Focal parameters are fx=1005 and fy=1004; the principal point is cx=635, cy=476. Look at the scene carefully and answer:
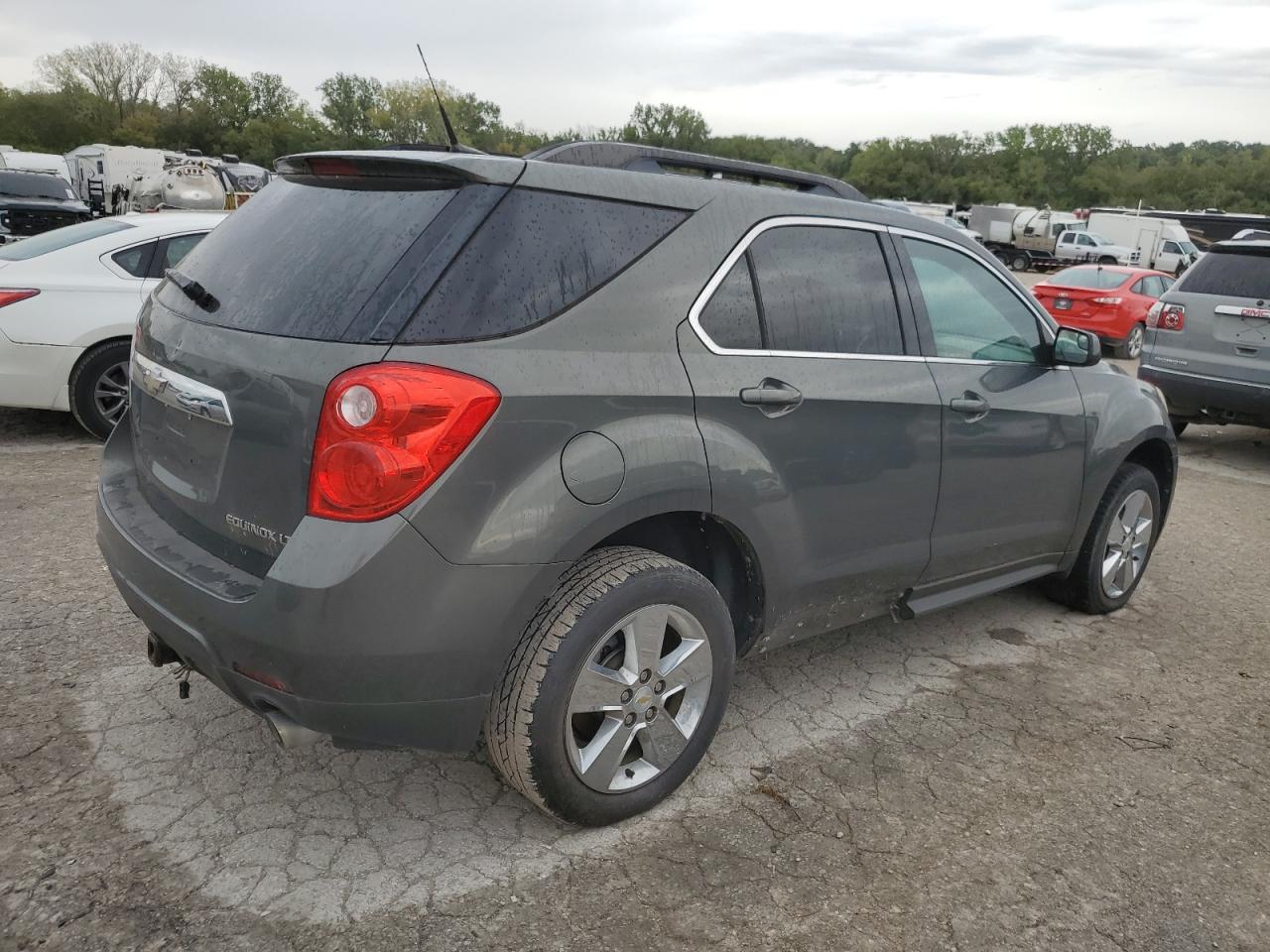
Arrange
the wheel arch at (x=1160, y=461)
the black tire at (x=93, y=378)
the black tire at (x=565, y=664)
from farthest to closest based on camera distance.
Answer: the black tire at (x=93, y=378)
the wheel arch at (x=1160, y=461)
the black tire at (x=565, y=664)

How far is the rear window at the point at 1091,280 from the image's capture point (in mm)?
16172

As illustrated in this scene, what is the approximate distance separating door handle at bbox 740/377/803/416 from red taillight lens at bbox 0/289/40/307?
211 inches

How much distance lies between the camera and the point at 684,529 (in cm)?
296

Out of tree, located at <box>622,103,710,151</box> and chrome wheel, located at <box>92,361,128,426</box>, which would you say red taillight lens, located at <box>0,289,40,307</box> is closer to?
chrome wheel, located at <box>92,361,128,426</box>

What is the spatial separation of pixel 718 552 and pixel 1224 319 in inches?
271

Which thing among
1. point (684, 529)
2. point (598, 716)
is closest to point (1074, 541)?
point (684, 529)

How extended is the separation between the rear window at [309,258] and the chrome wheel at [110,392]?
13.2 ft

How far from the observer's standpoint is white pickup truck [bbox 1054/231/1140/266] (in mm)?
38281

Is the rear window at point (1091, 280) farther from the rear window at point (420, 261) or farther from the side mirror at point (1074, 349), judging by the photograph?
the rear window at point (420, 261)

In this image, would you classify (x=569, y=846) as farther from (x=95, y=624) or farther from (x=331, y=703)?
(x=95, y=624)

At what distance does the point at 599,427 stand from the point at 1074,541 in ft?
8.88

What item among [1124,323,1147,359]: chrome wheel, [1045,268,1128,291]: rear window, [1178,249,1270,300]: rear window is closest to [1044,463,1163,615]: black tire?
[1178,249,1270,300]: rear window

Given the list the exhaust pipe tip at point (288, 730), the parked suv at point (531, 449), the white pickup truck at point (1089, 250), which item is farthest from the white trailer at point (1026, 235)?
the exhaust pipe tip at point (288, 730)

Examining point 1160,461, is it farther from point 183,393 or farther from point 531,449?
point 183,393
